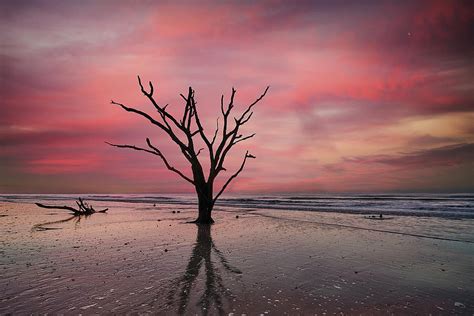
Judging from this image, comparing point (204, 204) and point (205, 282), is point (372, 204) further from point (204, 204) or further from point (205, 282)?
point (205, 282)

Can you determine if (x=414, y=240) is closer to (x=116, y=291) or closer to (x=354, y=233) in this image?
(x=354, y=233)

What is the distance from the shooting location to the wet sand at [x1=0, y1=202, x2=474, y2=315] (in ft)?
13.6

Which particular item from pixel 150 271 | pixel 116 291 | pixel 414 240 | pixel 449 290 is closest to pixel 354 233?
pixel 414 240

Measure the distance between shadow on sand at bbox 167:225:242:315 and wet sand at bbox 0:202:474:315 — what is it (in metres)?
0.02

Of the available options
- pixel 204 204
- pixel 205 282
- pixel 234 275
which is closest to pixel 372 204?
pixel 204 204

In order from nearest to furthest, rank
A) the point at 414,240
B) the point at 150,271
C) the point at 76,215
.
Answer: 1. the point at 150,271
2. the point at 414,240
3. the point at 76,215

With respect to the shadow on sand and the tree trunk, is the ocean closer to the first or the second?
the tree trunk

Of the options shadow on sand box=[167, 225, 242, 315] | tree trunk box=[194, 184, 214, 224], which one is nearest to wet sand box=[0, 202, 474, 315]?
A: shadow on sand box=[167, 225, 242, 315]

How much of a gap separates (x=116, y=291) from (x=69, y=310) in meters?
0.79

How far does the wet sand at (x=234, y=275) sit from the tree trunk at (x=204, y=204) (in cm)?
484

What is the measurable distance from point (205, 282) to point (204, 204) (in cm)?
976

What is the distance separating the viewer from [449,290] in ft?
16.4

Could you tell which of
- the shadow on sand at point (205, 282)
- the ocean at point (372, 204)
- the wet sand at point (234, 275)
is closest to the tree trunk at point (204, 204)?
the wet sand at point (234, 275)

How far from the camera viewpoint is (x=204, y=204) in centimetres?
1483
